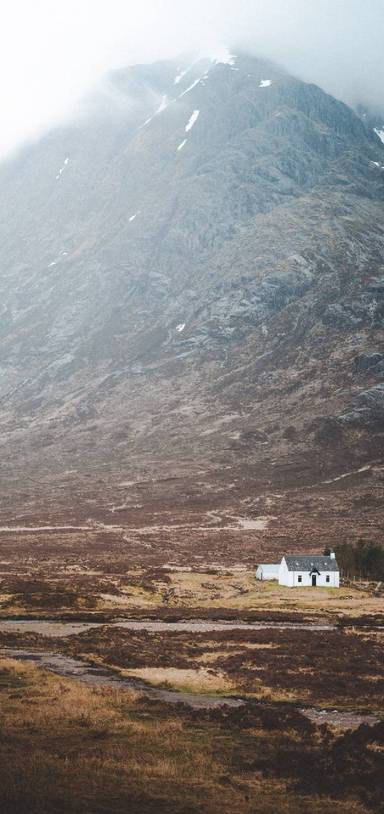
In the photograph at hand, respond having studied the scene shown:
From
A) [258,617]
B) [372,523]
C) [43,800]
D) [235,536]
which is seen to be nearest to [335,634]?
[258,617]

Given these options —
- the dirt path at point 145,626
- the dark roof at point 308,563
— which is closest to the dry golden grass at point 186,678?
the dirt path at point 145,626

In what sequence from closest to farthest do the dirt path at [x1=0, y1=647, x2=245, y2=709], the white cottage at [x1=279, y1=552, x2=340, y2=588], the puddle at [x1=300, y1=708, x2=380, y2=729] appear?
Result: the puddle at [x1=300, y1=708, x2=380, y2=729] → the dirt path at [x1=0, y1=647, x2=245, y2=709] → the white cottage at [x1=279, y1=552, x2=340, y2=588]

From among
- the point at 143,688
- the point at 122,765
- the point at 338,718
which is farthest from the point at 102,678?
the point at 122,765

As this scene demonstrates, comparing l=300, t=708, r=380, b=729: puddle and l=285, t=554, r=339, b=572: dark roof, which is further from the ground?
l=300, t=708, r=380, b=729: puddle

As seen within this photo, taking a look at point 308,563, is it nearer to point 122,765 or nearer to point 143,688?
point 143,688

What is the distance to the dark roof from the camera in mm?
101756

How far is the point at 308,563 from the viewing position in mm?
102188

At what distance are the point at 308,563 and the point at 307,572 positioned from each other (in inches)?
53.0

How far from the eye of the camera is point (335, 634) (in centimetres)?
6003

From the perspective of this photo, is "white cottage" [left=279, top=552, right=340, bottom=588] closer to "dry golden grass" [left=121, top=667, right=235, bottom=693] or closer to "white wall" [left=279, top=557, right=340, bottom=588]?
"white wall" [left=279, top=557, right=340, bottom=588]

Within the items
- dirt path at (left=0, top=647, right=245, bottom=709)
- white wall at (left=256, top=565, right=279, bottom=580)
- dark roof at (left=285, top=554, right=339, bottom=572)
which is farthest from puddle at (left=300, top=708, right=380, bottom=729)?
white wall at (left=256, top=565, right=279, bottom=580)

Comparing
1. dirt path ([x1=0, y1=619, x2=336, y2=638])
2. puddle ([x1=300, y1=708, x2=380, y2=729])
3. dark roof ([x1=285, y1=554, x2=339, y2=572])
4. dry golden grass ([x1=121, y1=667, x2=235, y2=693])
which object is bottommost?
dark roof ([x1=285, y1=554, x2=339, y2=572])

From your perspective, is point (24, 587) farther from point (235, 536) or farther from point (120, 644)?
point (235, 536)

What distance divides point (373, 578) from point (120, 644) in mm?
75445
